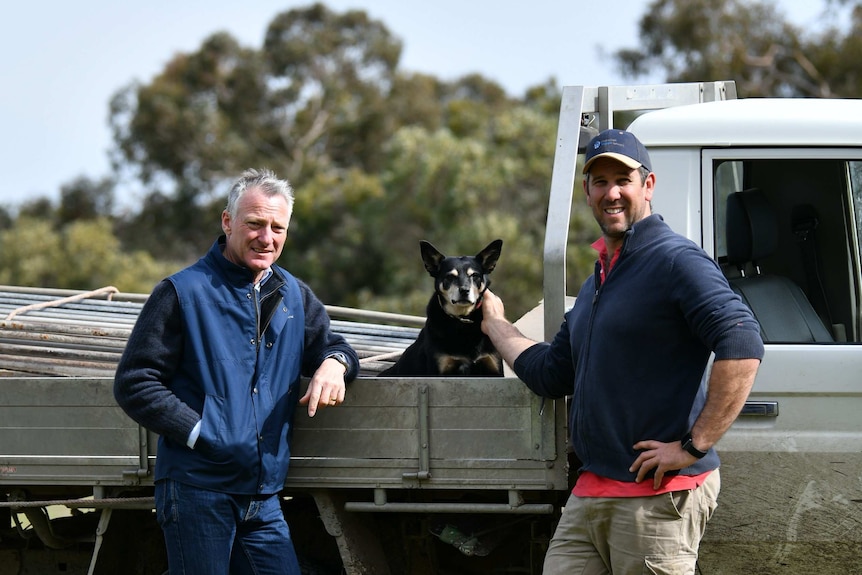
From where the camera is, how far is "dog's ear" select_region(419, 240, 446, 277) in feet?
16.1

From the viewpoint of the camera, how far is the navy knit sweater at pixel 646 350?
3.28 m

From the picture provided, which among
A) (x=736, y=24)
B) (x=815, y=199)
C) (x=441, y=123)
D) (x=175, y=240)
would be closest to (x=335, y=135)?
(x=441, y=123)

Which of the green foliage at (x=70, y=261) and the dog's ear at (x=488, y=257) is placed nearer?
the dog's ear at (x=488, y=257)

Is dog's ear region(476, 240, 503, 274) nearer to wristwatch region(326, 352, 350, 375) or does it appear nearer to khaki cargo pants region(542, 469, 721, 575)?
wristwatch region(326, 352, 350, 375)

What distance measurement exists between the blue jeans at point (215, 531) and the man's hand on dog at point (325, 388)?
1.22 feet

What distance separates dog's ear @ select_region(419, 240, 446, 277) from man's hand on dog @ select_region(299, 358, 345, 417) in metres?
1.21

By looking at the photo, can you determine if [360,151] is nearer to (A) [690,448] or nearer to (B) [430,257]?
(B) [430,257]

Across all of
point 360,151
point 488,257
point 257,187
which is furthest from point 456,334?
point 360,151

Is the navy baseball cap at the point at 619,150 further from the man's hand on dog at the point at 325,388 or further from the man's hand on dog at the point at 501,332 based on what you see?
the man's hand on dog at the point at 325,388

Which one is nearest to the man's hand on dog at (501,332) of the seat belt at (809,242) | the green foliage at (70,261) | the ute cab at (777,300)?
the ute cab at (777,300)

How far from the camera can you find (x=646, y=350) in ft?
10.9

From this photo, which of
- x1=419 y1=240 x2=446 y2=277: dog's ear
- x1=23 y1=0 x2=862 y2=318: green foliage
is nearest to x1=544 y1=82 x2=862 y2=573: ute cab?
x1=419 y1=240 x2=446 y2=277: dog's ear

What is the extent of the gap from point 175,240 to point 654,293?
30.0 m

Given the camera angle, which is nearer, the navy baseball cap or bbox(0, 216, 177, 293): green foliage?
the navy baseball cap
